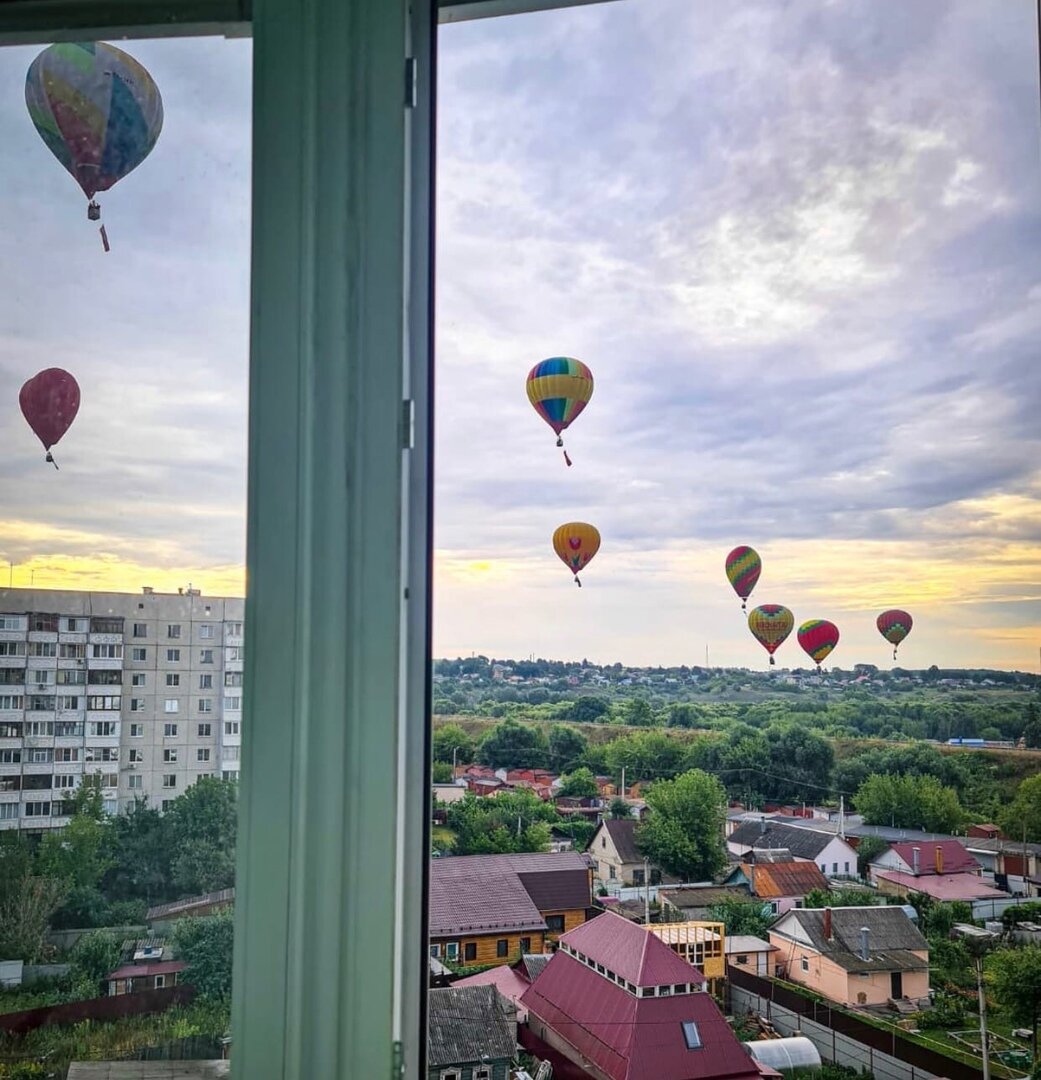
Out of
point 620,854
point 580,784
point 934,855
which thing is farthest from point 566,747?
point 934,855

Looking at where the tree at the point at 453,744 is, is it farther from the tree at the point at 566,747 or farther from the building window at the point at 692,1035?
the building window at the point at 692,1035

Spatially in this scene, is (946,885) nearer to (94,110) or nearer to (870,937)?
(870,937)

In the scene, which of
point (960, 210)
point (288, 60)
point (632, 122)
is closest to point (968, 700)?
point (960, 210)

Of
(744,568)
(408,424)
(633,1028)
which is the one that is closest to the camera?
(408,424)

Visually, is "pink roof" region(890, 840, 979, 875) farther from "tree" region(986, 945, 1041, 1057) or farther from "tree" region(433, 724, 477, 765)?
"tree" region(433, 724, 477, 765)

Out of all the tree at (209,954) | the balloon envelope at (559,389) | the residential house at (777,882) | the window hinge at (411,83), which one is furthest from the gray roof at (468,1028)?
the window hinge at (411,83)

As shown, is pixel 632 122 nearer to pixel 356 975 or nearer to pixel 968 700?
pixel 968 700
